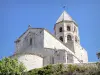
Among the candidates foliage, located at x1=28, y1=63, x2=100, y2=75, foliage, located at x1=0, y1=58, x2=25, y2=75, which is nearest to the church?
foliage, located at x1=28, y1=63, x2=100, y2=75

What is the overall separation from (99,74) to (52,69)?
5.58m

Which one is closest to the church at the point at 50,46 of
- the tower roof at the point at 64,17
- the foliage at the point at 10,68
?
the tower roof at the point at 64,17

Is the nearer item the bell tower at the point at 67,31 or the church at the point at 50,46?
the church at the point at 50,46

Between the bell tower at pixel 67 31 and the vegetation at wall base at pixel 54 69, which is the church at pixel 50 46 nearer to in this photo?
the bell tower at pixel 67 31

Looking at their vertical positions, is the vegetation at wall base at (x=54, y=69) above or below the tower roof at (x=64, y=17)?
below

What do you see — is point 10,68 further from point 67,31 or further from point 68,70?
point 67,31

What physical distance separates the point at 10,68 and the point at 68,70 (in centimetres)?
607

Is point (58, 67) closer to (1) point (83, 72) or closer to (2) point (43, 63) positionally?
(1) point (83, 72)

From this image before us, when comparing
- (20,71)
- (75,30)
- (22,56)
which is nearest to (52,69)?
(20,71)

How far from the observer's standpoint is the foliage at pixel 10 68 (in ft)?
116

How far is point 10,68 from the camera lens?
3559 centimetres

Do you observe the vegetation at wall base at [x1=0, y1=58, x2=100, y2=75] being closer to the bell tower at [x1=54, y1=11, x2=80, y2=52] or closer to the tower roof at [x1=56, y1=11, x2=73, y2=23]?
the bell tower at [x1=54, y1=11, x2=80, y2=52]

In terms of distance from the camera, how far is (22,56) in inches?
1783

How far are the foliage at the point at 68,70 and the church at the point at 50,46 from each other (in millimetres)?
6705
